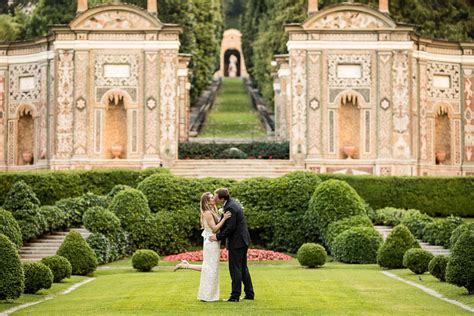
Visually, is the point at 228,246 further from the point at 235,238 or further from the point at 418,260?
the point at 418,260

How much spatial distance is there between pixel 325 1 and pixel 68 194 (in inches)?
977

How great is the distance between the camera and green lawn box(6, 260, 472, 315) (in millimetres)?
16078

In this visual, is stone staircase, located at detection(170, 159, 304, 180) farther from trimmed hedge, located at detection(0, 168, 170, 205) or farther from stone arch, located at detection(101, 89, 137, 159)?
trimmed hedge, located at detection(0, 168, 170, 205)

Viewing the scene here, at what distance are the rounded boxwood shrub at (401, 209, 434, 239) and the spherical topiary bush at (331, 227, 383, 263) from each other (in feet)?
11.5

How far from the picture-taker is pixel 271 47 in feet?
206

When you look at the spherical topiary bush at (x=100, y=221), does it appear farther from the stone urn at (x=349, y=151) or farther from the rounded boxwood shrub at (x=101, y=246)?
the stone urn at (x=349, y=151)

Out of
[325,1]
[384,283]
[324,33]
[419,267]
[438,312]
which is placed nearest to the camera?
[438,312]

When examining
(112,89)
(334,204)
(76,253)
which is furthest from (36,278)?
(112,89)

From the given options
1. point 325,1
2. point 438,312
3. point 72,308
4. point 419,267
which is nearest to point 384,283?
point 419,267

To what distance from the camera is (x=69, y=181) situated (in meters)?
36.3

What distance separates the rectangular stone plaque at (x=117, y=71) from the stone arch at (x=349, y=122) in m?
8.93

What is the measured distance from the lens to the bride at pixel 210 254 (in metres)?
17.3

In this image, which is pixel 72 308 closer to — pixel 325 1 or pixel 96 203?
pixel 96 203

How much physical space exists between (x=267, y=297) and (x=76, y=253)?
743 cm
